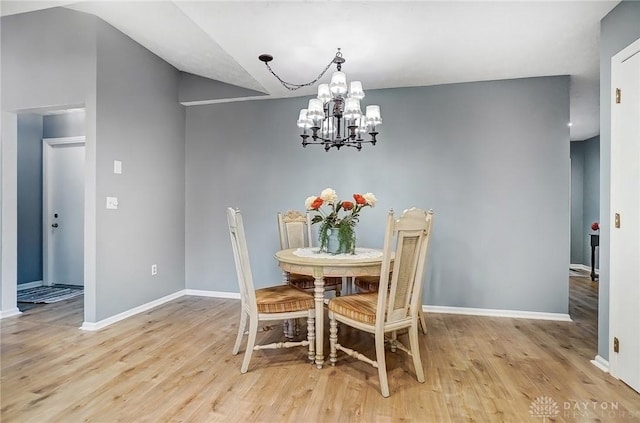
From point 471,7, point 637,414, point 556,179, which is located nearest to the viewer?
point 637,414

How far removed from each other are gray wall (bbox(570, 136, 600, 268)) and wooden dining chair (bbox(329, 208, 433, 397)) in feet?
18.6

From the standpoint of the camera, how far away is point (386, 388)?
1.97 meters

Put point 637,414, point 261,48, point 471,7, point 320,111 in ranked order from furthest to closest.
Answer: point 261,48, point 320,111, point 471,7, point 637,414

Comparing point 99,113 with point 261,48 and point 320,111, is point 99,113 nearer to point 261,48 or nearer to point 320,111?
point 261,48

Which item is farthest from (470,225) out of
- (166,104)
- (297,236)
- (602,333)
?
(166,104)

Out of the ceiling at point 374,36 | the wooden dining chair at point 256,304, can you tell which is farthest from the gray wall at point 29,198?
the wooden dining chair at point 256,304

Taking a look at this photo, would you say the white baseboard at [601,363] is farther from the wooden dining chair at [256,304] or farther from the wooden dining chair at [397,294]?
the wooden dining chair at [256,304]

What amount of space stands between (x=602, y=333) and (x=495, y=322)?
1.02 metres

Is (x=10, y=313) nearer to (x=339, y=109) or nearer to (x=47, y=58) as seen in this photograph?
(x=47, y=58)

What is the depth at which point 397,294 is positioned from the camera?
2.09m

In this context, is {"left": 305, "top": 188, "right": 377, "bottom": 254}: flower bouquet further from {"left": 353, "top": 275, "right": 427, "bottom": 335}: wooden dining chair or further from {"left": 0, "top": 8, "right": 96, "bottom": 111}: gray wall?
{"left": 0, "top": 8, "right": 96, "bottom": 111}: gray wall

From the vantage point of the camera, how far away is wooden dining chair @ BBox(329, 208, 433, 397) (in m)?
1.98

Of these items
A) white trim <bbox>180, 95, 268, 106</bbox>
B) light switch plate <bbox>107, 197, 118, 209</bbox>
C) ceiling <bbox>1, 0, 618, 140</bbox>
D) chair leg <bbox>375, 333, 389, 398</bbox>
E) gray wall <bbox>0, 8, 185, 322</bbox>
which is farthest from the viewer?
white trim <bbox>180, 95, 268, 106</bbox>

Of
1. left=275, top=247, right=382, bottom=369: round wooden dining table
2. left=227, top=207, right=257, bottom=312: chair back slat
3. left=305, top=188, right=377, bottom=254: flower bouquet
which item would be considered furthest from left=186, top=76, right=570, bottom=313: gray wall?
left=227, top=207, right=257, bottom=312: chair back slat
